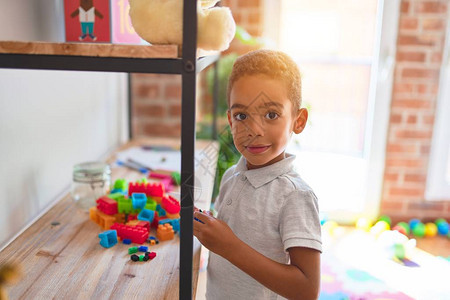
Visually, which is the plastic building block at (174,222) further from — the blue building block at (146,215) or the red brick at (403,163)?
the red brick at (403,163)

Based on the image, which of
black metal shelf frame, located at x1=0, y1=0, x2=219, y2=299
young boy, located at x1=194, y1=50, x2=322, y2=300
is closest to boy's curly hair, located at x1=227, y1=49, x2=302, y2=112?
young boy, located at x1=194, y1=50, x2=322, y2=300

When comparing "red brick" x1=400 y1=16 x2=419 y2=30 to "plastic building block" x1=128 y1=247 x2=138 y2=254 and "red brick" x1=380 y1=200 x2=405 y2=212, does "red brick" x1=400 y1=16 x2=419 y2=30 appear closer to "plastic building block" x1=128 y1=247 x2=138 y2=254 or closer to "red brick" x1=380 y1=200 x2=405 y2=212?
"red brick" x1=380 y1=200 x2=405 y2=212

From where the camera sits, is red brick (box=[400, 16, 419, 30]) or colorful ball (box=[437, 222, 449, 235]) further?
colorful ball (box=[437, 222, 449, 235])

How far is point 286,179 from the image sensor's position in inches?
30.4

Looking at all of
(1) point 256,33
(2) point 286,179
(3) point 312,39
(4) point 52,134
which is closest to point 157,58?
(2) point 286,179

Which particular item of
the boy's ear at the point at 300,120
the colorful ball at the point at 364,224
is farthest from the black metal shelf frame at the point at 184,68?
the colorful ball at the point at 364,224

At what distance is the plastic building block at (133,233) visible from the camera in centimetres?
97

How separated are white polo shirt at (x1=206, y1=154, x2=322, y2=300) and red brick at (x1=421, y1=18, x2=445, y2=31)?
181 cm

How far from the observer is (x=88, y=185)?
120 centimetres

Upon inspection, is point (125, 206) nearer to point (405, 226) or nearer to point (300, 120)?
point (300, 120)

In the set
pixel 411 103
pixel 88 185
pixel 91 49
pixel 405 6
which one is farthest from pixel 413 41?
pixel 91 49

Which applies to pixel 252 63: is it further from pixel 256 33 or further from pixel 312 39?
pixel 312 39

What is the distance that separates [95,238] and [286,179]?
1.56 ft

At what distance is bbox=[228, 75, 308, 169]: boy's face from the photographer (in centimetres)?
74
